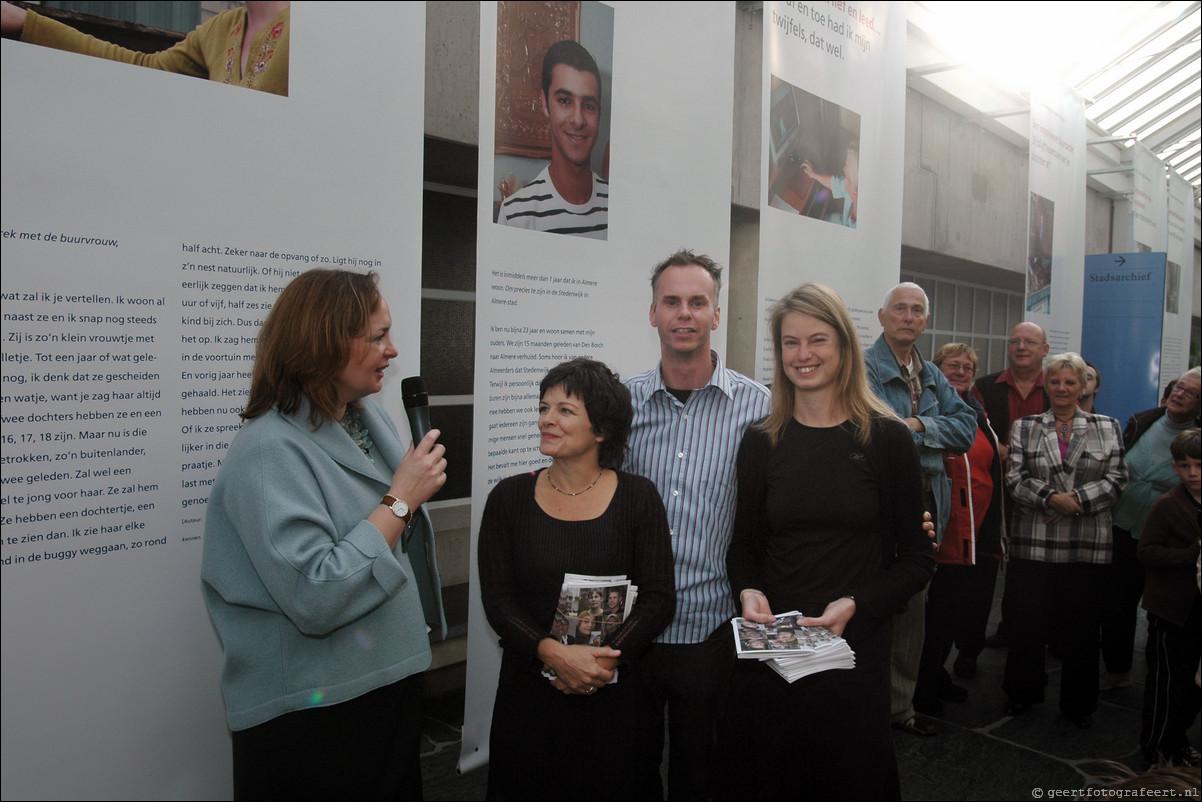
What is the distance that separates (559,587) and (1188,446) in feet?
9.40

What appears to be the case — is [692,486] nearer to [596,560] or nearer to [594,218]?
[596,560]

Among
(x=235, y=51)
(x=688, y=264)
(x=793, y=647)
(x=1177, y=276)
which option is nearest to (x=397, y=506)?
(x=793, y=647)

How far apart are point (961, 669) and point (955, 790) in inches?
56.8

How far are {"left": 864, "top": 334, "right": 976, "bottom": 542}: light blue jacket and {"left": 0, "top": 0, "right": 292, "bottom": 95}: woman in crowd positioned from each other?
246 centimetres

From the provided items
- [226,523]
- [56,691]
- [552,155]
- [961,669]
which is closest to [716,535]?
[226,523]

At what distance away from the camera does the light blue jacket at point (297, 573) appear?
4.87ft

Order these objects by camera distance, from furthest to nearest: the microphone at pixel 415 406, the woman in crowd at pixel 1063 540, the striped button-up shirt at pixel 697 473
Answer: the woman in crowd at pixel 1063 540 → the striped button-up shirt at pixel 697 473 → the microphone at pixel 415 406

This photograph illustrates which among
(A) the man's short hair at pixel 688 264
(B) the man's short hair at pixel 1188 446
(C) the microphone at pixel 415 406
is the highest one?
(A) the man's short hair at pixel 688 264

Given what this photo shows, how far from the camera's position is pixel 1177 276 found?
35.5 feet

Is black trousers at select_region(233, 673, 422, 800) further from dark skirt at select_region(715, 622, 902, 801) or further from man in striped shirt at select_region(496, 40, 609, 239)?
man in striped shirt at select_region(496, 40, 609, 239)

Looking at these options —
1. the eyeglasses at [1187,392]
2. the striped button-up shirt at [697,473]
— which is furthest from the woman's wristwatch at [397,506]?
the eyeglasses at [1187,392]

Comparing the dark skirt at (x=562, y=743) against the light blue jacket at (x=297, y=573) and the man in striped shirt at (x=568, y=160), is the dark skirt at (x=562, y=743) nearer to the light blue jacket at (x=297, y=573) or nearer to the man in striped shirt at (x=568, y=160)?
the light blue jacket at (x=297, y=573)

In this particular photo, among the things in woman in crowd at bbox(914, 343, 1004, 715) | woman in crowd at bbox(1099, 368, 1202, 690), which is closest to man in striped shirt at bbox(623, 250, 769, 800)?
woman in crowd at bbox(914, 343, 1004, 715)

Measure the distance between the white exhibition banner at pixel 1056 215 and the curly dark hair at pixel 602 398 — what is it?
5.11 meters
